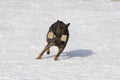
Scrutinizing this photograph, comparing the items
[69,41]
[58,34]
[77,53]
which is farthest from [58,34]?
[69,41]

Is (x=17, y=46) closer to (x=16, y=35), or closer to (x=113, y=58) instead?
(x=16, y=35)

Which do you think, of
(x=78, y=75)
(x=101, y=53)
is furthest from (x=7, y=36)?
(x=78, y=75)

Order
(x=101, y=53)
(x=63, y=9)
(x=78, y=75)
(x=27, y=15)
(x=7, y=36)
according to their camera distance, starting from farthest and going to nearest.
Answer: (x=63, y=9) < (x=27, y=15) < (x=7, y=36) < (x=101, y=53) < (x=78, y=75)

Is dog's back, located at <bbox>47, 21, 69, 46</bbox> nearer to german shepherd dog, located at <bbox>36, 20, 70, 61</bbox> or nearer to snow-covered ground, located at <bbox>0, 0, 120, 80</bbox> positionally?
german shepherd dog, located at <bbox>36, 20, 70, 61</bbox>

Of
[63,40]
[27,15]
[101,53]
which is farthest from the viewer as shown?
[27,15]

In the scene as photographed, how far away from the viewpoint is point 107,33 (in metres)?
16.6

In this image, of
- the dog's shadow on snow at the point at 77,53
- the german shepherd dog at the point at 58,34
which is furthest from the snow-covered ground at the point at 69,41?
the german shepherd dog at the point at 58,34

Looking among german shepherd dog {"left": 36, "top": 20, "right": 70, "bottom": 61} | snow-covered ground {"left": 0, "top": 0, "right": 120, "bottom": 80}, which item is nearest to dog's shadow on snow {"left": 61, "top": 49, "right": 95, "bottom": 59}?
snow-covered ground {"left": 0, "top": 0, "right": 120, "bottom": 80}

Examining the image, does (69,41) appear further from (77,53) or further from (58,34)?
(58,34)

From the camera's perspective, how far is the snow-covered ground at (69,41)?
1129 cm

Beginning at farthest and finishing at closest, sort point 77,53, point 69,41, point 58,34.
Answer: point 69,41
point 77,53
point 58,34

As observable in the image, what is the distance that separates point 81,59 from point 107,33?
13.5 ft

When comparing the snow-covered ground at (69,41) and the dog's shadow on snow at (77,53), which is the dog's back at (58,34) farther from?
the dog's shadow on snow at (77,53)

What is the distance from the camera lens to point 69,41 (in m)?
15.1
